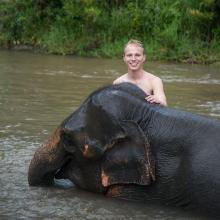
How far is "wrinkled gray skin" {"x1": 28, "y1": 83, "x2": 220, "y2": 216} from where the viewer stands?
4.11 m

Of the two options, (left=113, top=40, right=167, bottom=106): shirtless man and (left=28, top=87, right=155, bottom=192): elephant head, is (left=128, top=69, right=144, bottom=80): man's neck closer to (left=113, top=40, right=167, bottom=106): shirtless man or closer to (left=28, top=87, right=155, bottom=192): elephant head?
(left=113, top=40, right=167, bottom=106): shirtless man

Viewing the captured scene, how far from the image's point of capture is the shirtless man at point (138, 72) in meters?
5.38

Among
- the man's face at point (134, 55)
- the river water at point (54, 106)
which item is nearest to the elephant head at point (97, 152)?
the river water at point (54, 106)

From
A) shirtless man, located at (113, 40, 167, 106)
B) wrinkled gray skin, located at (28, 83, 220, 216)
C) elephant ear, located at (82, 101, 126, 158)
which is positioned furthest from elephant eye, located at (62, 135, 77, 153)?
shirtless man, located at (113, 40, 167, 106)

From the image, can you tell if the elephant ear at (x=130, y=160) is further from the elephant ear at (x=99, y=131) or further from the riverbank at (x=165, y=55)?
the riverbank at (x=165, y=55)

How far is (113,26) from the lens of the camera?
1794cm

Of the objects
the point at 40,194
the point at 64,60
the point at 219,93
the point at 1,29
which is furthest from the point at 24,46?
the point at 40,194

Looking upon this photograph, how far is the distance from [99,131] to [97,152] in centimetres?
14

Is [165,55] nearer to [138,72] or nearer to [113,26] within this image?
[113,26]

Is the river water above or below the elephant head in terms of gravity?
below

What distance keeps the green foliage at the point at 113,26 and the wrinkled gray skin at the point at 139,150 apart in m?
11.1

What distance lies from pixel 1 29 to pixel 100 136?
1596 cm

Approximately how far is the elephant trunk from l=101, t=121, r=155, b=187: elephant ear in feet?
1.28

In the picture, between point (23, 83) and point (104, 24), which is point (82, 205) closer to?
point (23, 83)
